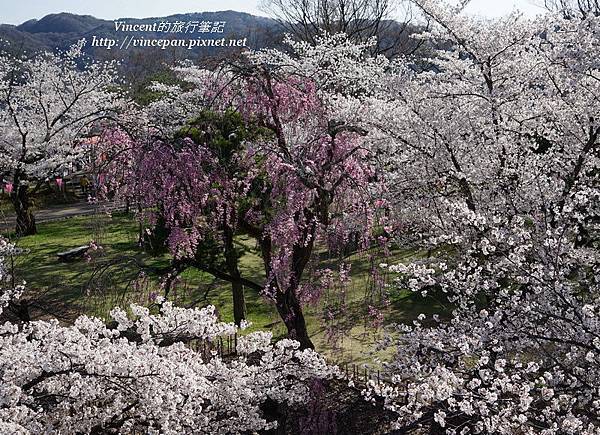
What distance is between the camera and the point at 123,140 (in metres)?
8.77

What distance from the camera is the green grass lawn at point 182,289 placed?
8969 millimetres

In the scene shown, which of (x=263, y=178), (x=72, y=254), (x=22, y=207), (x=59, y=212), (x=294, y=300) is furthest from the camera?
(x=59, y=212)

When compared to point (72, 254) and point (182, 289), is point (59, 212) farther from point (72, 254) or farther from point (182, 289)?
point (182, 289)

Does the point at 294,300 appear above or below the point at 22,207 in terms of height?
above

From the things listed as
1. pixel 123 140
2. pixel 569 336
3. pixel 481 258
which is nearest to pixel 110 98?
pixel 123 140

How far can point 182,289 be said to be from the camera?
12203 millimetres

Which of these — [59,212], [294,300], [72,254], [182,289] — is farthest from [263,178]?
[59,212]

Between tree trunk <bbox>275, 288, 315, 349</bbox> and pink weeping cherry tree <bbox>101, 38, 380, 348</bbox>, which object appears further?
tree trunk <bbox>275, 288, 315, 349</bbox>

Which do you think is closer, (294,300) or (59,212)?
(294,300)

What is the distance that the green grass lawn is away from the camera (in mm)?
8969

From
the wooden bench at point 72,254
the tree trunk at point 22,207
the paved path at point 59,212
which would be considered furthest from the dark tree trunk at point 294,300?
the paved path at point 59,212

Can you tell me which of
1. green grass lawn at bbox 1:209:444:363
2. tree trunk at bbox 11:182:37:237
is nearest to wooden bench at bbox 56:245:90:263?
green grass lawn at bbox 1:209:444:363

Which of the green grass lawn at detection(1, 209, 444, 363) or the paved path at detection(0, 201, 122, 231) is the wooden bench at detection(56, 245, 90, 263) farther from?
the paved path at detection(0, 201, 122, 231)

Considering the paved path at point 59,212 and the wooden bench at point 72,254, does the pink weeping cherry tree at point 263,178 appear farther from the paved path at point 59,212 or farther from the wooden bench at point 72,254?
the paved path at point 59,212
